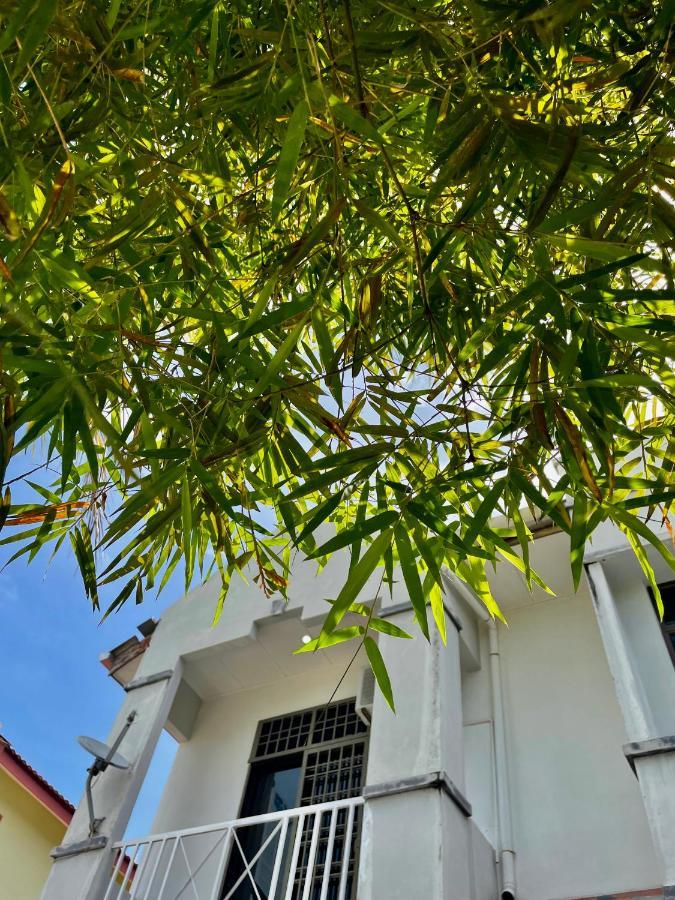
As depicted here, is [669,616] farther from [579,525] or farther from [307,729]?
[579,525]

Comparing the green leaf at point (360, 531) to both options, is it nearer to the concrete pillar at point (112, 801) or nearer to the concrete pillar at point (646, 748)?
the concrete pillar at point (646, 748)

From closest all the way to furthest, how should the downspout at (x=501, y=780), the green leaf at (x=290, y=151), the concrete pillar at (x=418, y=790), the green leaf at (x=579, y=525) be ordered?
the green leaf at (x=290, y=151) < the green leaf at (x=579, y=525) < the concrete pillar at (x=418, y=790) < the downspout at (x=501, y=780)

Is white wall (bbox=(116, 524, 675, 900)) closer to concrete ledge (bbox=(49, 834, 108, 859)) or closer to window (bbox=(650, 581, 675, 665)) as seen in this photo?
window (bbox=(650, 581, 675, 665))

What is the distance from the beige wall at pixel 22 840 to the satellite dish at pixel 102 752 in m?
3.74

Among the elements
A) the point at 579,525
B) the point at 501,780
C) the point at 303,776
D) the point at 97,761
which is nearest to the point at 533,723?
the point at 501,780

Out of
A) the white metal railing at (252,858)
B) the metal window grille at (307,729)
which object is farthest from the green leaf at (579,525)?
the metal window grille at (307,729)

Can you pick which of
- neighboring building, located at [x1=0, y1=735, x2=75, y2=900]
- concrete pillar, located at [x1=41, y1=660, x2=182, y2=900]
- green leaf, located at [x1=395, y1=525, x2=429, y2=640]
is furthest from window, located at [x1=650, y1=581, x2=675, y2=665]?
neighboring building, located at [x1=0, y1=735, x2=75, y2=900]

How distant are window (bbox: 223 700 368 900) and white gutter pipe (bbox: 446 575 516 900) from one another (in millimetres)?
1020

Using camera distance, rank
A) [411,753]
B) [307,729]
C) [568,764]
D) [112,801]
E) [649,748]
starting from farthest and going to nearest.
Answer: [307,729]
[112,801]
[568,764]
[411,753]
[649,748]

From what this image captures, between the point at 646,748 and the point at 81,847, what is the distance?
412 centimetres

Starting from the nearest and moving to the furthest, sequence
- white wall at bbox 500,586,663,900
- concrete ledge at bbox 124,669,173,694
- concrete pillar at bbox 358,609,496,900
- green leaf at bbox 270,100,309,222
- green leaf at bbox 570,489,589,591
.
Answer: green leaf at bbox 270,100,309,222 < green leaf at bbox 570,489,589,591 < concrete pillar at bbox 358,609,496,900 < white wall at bbox 500,586,663,900 < concrete ledge at bbox 124,669,173,694

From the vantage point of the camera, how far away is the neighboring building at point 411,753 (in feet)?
15.2

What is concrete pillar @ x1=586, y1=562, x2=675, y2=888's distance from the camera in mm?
4109

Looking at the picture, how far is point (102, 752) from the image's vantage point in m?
6.21
